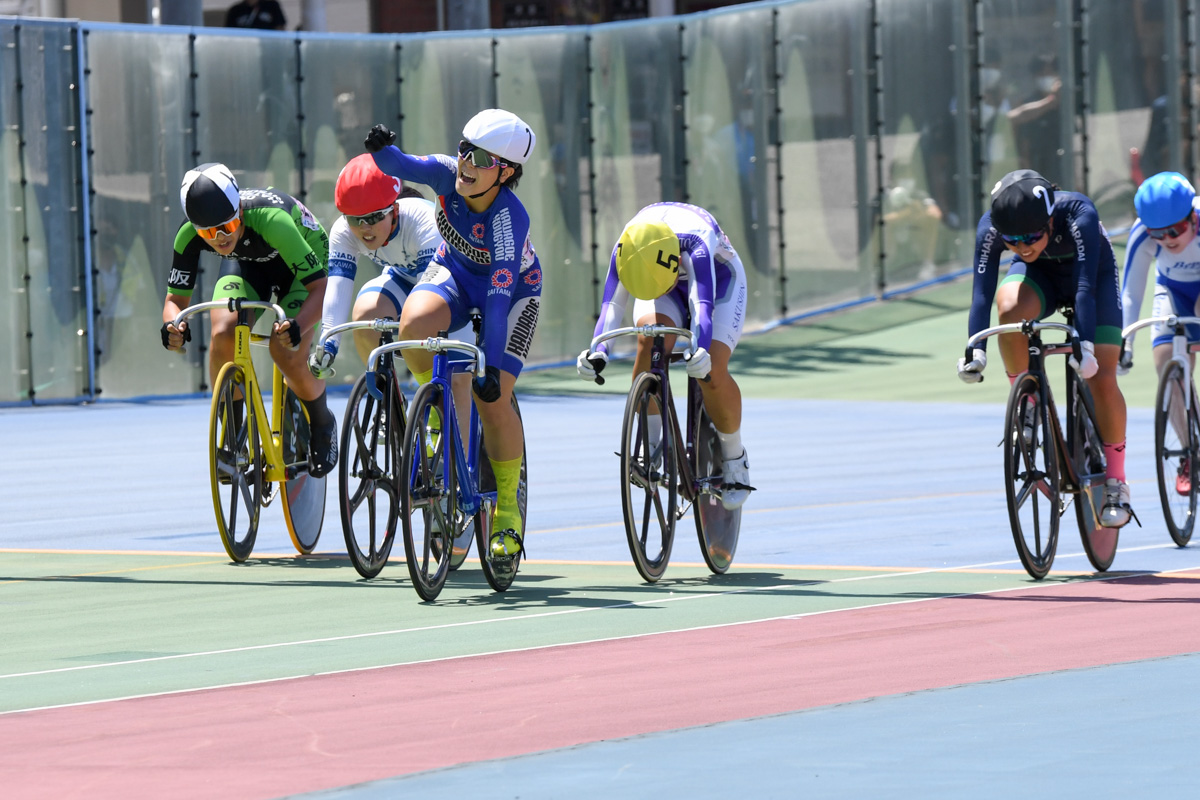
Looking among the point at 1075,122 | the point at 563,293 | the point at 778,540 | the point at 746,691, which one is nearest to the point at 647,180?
the point at 563,293

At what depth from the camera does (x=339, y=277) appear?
9133mm

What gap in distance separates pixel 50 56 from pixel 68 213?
150 centimetres

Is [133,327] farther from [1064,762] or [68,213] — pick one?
[1064,762]

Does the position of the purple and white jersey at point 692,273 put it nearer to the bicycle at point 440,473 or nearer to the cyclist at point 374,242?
the bicycle at point 440,473

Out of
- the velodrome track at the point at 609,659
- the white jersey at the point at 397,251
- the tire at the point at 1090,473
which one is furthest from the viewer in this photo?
the white jersey at the point at 397,251

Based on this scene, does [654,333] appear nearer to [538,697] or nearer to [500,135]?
[500,135]

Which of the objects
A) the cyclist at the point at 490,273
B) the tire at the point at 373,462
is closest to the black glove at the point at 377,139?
the cyclist at the point at 490,273

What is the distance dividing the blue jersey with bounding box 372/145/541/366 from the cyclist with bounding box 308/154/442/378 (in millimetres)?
645

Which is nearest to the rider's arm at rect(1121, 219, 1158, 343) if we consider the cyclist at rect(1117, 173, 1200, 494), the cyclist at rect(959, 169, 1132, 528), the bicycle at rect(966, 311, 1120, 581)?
the cyclist at rect(1117, 173, 1200, 494)

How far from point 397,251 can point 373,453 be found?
1080 mm

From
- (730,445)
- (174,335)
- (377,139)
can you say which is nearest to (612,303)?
(730,445)

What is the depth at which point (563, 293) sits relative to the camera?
76.0ft

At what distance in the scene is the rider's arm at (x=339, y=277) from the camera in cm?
901

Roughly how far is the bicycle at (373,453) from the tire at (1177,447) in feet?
11.4
